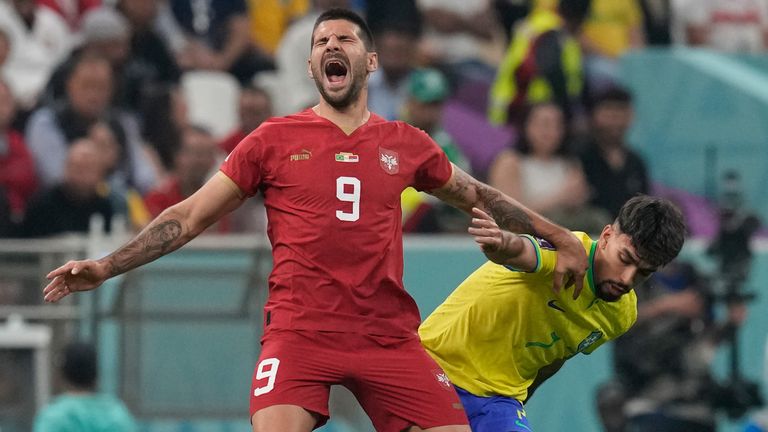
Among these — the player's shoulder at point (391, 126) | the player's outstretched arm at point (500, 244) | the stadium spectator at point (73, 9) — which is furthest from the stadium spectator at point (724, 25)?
the player's outstretched arm at point (500, 244)

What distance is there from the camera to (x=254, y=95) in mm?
13305

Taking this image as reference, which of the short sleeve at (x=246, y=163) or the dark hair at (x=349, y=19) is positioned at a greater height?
the dark hair at (x=349, y=19)

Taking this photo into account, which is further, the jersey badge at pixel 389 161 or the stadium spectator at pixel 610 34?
the stadium spectator at pixel 610 34

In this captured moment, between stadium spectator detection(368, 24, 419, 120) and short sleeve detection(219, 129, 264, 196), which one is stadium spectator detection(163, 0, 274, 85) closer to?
stadium spectator detection(368, 24, 419, 120)

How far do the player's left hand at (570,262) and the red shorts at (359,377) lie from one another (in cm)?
71

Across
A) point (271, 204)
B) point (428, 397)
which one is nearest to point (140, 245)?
point (271, 204)

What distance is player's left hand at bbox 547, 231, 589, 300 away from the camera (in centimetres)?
721

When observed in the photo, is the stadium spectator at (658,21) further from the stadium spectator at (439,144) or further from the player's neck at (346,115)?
the player's neck at (346,115)

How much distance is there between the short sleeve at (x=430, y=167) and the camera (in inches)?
284

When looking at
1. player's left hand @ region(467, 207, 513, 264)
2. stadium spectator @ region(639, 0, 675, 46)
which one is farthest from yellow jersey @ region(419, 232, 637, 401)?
stadium spectator @ region(639, 0, 675, 46)

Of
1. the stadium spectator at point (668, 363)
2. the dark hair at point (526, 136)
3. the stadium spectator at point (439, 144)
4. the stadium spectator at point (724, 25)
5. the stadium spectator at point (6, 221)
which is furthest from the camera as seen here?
the stadium spectator at point (724, 25)

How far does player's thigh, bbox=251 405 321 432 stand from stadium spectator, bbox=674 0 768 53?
32.4 feet

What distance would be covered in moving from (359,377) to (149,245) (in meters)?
1.04

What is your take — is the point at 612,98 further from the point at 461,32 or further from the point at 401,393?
the point at 401,393
